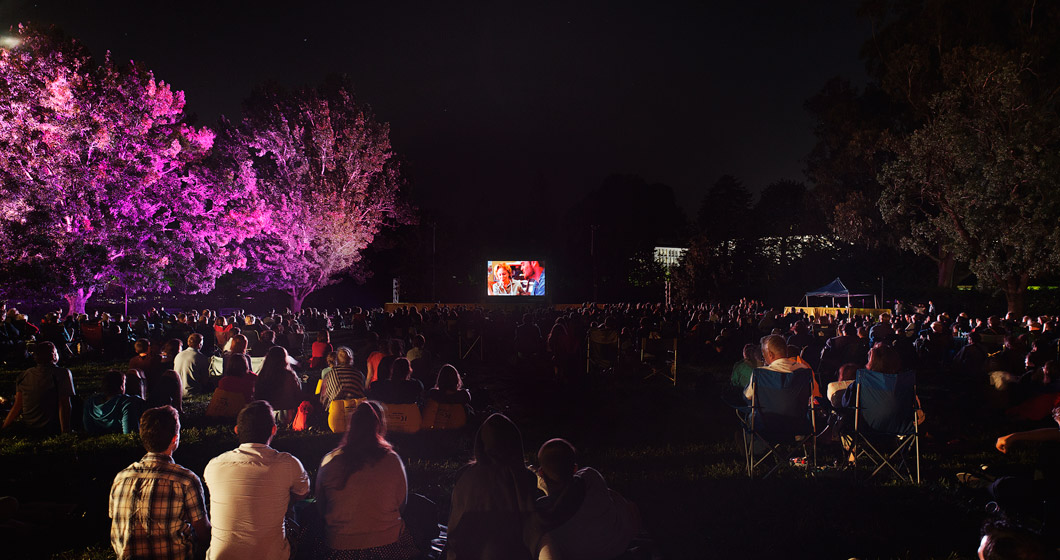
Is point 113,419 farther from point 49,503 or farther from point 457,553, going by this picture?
point 457,553

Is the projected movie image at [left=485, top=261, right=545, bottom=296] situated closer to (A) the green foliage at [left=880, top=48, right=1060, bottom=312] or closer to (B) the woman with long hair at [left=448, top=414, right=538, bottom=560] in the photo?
(A) the green foliage at [left=880, top=48, right=1060, bottom=312]

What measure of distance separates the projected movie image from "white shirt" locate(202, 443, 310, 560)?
28.5 metres

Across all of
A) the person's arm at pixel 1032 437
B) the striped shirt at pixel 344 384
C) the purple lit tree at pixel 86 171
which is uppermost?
the purple lit tree at pixel 86 171

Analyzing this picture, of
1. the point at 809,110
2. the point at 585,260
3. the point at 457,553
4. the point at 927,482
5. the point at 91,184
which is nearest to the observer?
the point at 457,553

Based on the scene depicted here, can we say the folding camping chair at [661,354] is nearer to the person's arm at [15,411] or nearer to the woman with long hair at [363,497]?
the woman with long hair at [363,497]

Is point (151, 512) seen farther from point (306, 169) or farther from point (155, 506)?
point (306, 169)

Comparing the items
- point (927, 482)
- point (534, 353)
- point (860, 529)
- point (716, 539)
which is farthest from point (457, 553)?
point (534, 353)

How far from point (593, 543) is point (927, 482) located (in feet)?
13.4

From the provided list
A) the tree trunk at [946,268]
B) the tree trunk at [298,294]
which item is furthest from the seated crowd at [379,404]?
the tree trunk at [946,268]

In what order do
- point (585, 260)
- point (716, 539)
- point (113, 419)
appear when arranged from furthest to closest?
1. point (585, 260)
2. point (113, 419)
3. point (716, 539)

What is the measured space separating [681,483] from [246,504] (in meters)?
3.73

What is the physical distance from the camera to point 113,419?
21.3 feet

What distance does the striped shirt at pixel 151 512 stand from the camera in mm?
2898

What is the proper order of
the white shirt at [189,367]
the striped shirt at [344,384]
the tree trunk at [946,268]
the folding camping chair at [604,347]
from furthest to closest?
1. the tree trunk at [946,268]
2. the folding camping chair at [604,347]
3. the white shirt at [189,367]
4. the striped shirt at [344,384]
